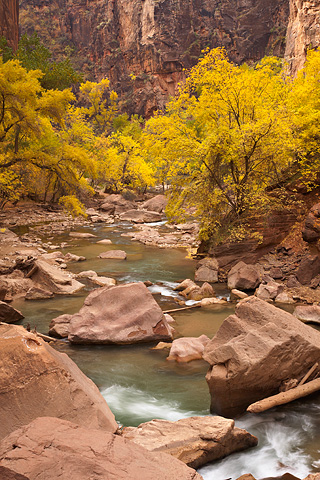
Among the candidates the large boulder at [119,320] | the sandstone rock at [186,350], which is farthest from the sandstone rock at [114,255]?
the sandstone rock at [186,350]

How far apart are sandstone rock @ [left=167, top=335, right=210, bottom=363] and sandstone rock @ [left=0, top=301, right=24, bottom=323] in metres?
4.16

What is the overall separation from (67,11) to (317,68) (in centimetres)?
8799

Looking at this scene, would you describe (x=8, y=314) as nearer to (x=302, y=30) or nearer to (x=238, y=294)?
(x=238, y=294)

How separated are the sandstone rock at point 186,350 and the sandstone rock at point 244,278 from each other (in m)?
5.30

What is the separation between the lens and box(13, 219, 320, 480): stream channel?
16.5ft

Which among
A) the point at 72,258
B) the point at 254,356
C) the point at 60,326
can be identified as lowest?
the point at 72,258

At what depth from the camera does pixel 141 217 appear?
30.0 m

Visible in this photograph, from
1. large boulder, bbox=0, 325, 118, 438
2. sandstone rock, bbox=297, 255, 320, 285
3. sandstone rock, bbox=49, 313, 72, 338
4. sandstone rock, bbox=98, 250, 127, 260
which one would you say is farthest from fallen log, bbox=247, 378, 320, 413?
sandstone rock, bbox=98, 250, 127, 260

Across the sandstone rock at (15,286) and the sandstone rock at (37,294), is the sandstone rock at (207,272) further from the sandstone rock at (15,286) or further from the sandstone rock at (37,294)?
the sandstone rock at (15,286)

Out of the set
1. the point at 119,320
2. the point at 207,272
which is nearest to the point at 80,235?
the point at 207,272

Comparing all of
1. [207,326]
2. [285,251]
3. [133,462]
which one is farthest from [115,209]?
[133,462]

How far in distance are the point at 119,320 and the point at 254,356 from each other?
3874mm

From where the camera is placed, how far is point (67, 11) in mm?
89312

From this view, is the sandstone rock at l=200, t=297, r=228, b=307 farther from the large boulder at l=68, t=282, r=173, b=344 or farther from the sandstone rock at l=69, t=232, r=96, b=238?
the sandstone rock at l=69, t=232, r=96, b=238
